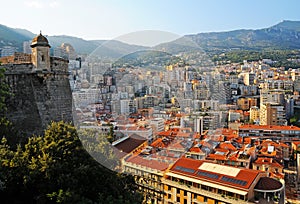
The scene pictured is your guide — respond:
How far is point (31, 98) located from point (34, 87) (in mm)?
189

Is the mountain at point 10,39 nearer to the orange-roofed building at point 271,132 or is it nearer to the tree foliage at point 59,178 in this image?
the orange-roofed building at point 271,132

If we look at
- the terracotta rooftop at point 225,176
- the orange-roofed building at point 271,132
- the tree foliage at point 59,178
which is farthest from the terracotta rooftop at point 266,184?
the orange-roofed building at point 271,132

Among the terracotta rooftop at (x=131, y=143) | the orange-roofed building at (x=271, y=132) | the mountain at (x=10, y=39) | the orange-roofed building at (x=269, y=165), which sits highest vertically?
the mountain at (x=10, y=39)

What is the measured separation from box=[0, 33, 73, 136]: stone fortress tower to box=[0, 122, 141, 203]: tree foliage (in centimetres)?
159

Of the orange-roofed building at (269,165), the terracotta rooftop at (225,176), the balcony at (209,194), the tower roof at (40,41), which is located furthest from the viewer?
the orange-roofed building at (269,165)

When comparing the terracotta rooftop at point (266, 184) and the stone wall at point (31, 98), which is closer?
the stone wall at point (31, 98)

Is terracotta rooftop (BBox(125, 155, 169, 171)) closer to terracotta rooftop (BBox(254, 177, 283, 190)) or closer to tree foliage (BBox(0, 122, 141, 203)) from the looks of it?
tree foliage (BBox(0, 122, 141, 203))

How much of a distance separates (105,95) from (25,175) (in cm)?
175

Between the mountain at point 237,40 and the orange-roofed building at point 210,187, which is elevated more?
the mountain at point 237,40

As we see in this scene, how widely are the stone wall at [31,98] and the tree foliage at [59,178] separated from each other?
1.58 meters

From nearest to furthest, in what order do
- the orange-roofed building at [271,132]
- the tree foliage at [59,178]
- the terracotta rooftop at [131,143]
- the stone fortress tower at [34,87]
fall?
1. the terracotta rooftop at [131,143]
2. the tree foliage at [59,178]
3. the stone fortress tower at [34,87]
4. the orange-roofed building at [271,132]

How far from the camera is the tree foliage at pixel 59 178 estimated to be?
2.71m

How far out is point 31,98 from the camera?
4.68m

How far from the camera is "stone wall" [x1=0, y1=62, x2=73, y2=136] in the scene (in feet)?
15.0
